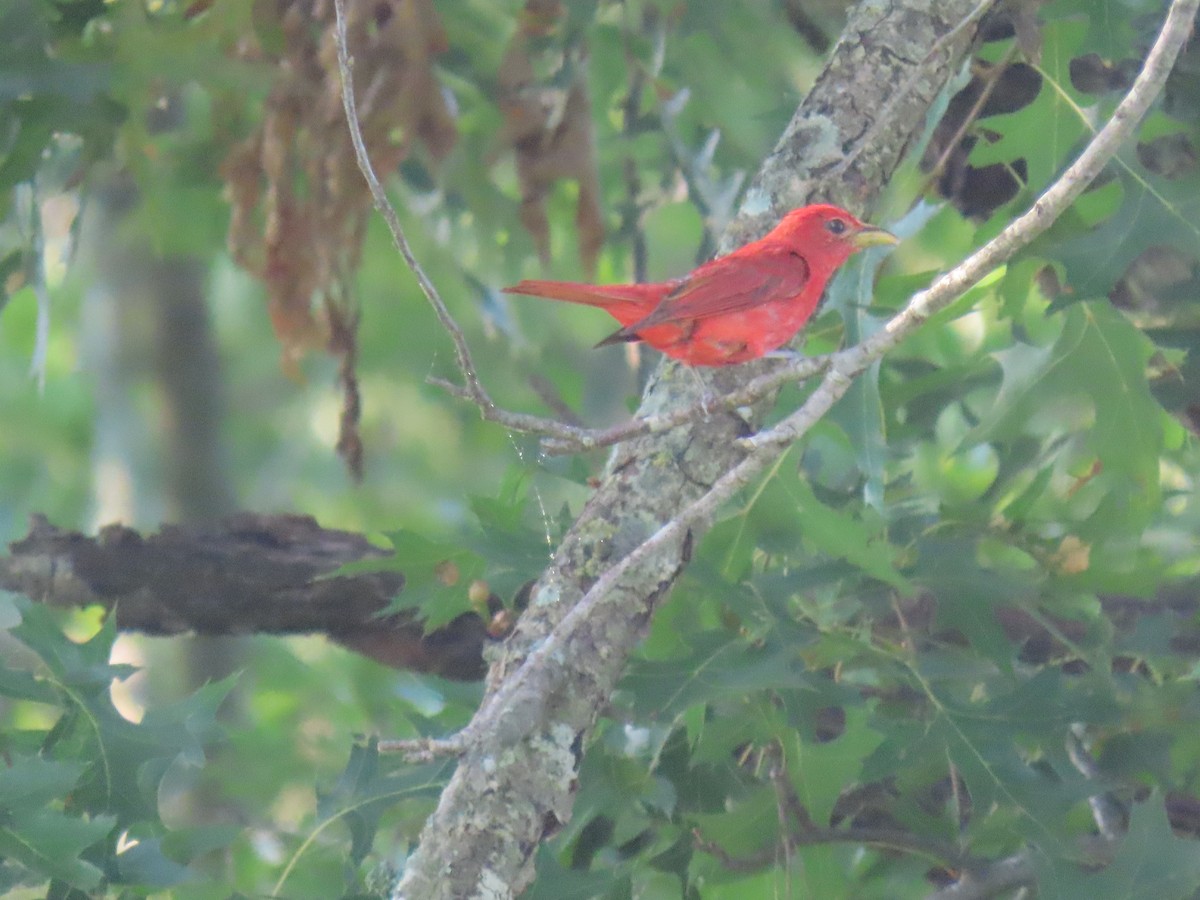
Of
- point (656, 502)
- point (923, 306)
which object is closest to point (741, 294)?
point (656, 502)

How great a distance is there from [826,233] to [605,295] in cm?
39

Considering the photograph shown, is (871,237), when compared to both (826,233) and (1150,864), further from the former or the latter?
(1150,864)

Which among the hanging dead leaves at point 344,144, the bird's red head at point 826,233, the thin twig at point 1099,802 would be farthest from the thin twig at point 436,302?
the thin twig at point 1099,802

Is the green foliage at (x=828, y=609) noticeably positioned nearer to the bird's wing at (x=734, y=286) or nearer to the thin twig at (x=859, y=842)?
the thin twig at (x=859, y=842)

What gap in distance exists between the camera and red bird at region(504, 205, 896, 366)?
219cm

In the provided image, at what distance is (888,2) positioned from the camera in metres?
2.51

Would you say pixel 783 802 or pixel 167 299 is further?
pixel 167 299

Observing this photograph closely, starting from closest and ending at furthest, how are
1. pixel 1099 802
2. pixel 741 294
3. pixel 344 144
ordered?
1. pixel 741 294
2. pixel 1099 802
3. pixel 344 144

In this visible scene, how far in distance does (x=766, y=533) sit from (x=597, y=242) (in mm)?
1134

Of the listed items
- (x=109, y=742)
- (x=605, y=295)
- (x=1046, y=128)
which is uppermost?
(x=1046, y=128)

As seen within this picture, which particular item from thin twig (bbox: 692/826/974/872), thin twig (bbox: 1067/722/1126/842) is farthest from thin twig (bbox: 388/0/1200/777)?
thin twig (bbox: 1067/722/1126/842)

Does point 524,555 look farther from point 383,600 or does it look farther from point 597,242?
point 597,242

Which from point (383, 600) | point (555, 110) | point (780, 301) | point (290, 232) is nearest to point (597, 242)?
point (555, 110)

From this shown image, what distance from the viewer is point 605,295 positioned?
2.29 meters
